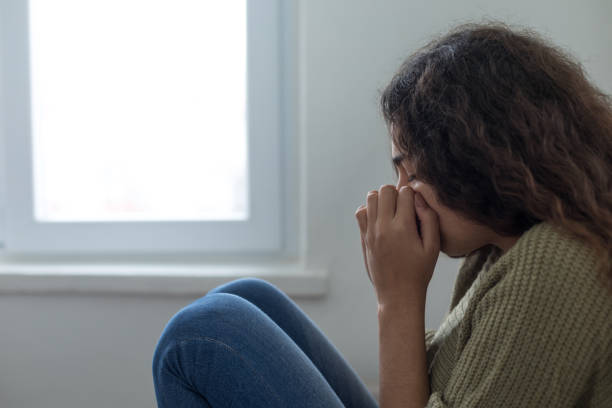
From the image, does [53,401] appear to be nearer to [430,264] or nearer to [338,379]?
[338,379]

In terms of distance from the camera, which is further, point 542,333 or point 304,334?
point 304,334

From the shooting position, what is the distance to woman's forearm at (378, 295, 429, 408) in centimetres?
62

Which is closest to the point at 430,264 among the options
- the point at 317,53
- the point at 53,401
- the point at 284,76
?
the point at 317,53

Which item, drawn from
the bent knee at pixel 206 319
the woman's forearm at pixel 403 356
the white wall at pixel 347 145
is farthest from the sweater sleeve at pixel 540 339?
the white wall at pixel 347 145

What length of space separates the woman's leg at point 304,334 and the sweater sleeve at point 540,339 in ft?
0.96

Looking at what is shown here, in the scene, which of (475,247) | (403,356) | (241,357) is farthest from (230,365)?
(475,247)

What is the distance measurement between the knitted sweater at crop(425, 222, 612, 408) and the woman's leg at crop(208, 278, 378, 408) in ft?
0.89

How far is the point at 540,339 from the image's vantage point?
494mm

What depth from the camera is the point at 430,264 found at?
0.65 metres

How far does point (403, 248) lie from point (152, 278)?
74cm

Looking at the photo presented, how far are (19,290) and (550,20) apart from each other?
1334 millimetres

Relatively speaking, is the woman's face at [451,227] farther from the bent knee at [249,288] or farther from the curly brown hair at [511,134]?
the bent knee at [249,288]

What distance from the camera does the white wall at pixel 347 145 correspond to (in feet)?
3.64

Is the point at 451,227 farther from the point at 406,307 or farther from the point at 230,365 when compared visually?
the point at 230,365
